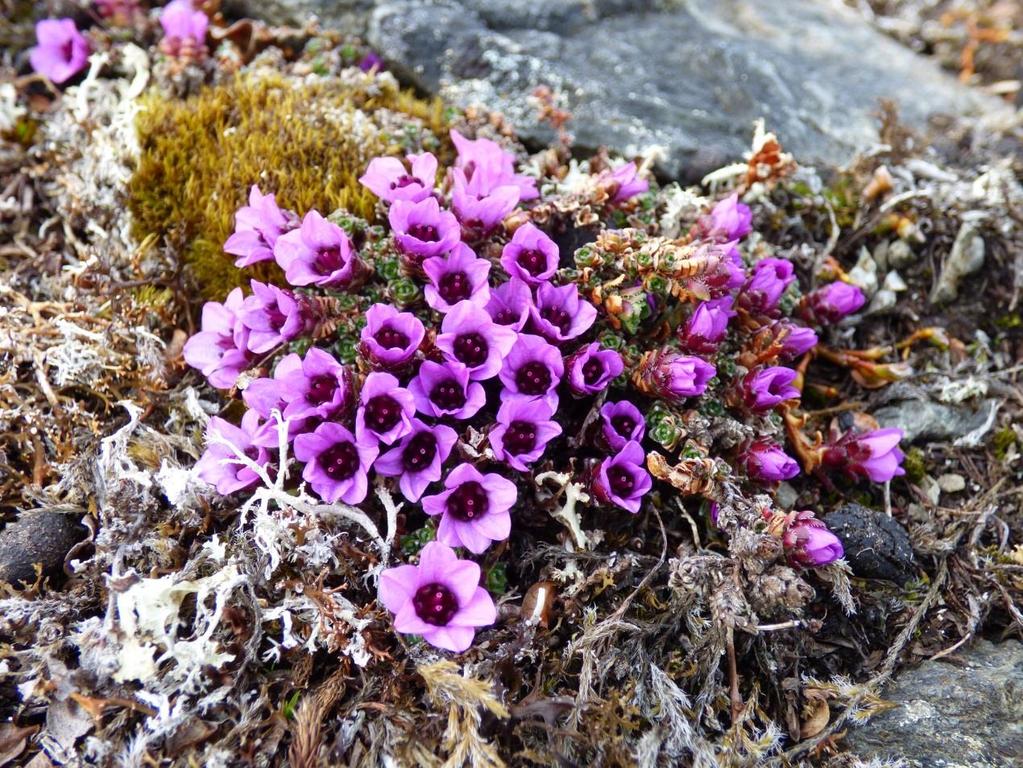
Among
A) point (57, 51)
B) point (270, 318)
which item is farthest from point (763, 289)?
point (57, 51)

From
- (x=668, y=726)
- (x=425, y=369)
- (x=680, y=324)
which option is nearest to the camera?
(x=668, y=726)

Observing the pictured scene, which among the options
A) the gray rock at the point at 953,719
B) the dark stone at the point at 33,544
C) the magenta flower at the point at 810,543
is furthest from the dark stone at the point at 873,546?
the dark stone at the point at 33,544

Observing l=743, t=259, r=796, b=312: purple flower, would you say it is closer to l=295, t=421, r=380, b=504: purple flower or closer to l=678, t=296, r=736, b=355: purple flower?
l=678, t=296, r=736, b=355: purple flower

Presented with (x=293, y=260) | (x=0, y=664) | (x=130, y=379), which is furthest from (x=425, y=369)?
(x=0, y=664)

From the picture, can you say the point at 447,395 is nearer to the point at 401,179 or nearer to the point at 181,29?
the point at 401,179

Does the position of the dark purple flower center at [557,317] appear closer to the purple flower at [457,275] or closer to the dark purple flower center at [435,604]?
the purple flower at [457,275]

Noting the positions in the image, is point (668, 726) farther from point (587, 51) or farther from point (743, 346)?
point (587, 51)

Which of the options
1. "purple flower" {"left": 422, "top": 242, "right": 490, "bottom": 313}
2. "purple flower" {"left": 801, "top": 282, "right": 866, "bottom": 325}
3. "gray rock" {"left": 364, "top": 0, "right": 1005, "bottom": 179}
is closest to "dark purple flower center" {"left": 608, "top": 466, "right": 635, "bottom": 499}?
"purple flower" {"left": 422, "top": 242, "right": 490, "bottom": 313}
